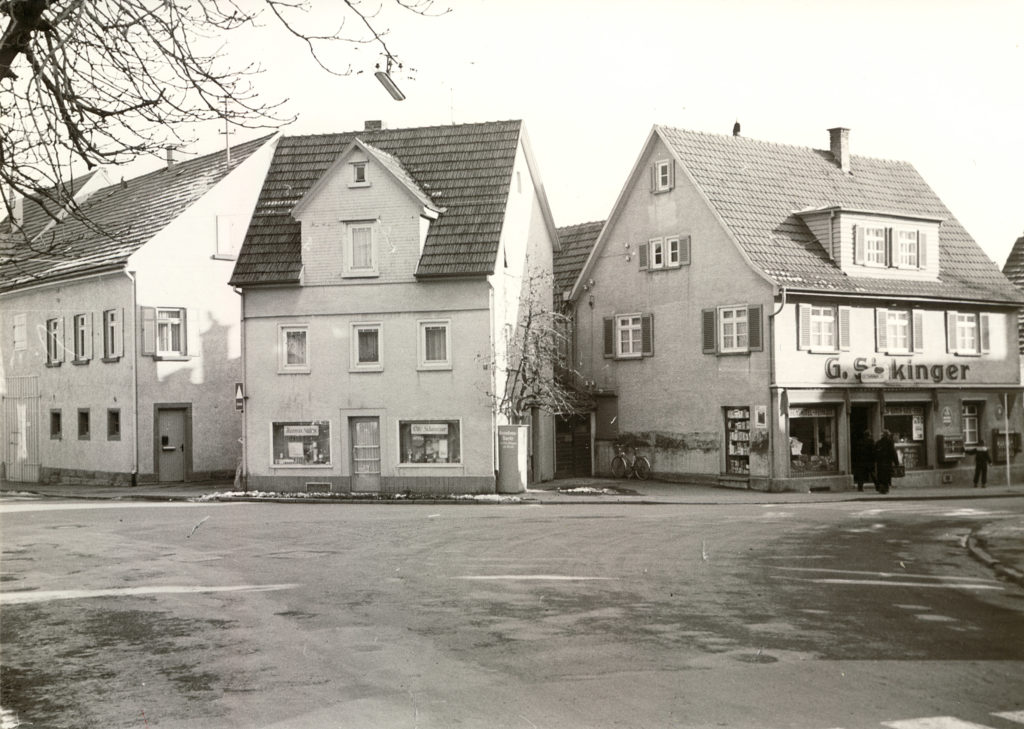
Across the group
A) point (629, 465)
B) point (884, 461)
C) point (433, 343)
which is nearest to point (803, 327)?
point (884, 461)

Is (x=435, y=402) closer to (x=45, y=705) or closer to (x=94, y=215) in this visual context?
(x=94, y=215)

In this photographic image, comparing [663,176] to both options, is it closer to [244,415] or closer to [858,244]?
[858,244]

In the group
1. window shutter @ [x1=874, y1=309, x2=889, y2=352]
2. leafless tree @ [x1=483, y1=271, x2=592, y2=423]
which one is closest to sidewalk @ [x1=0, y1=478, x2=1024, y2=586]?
leafless tree @ [x1=483, y1=271, x2=592, y2=423]

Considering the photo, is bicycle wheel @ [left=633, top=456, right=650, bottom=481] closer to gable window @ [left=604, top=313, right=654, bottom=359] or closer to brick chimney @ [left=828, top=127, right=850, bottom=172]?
gable window @ [left=604, top=313, right=654, bottom=359]

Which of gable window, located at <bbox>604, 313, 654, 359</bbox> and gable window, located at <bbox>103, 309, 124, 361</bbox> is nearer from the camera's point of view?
gable window, located at <bbox>103, 309, 124, 361</bbox>

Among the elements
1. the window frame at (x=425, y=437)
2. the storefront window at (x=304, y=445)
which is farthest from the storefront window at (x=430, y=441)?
the storefront window at (x=304, y=445)

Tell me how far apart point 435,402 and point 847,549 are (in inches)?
619

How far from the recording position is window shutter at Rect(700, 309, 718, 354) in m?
33.1

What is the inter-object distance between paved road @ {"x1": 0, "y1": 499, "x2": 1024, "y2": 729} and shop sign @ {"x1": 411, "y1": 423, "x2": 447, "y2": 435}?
10970 millimetres

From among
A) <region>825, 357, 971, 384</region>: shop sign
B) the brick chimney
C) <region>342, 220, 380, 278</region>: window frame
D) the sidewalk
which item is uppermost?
the brick chimney

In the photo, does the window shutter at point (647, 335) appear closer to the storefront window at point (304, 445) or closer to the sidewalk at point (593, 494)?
the sidewalk at point (593, 494)

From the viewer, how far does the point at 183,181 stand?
3922cm

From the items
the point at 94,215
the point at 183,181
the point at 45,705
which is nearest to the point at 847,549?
the point at 45,705

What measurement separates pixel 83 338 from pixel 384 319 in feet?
40.7
